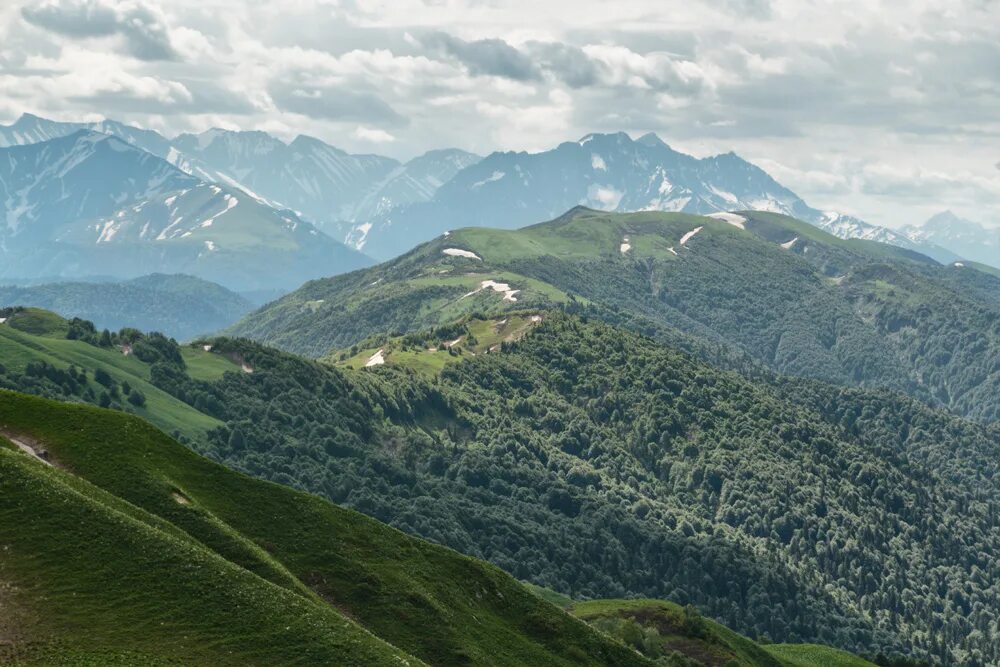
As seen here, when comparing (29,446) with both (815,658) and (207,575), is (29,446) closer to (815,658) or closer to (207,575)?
(207,575)

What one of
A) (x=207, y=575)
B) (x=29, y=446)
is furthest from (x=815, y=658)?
(x=29, y=446)

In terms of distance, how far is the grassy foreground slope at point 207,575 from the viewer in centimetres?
7481

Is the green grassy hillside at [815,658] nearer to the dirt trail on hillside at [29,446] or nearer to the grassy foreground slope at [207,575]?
the grassy foreground slope at [207,575]

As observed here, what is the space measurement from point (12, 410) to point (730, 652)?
102840 mm

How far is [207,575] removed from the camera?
81.2 m


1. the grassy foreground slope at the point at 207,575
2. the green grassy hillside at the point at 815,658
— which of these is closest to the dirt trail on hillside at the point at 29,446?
the grassy foreground slope at the point at 207,575

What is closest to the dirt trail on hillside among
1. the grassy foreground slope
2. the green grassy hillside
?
the grassy foreground slope

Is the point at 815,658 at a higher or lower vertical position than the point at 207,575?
lower

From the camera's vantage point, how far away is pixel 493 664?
9962 cm

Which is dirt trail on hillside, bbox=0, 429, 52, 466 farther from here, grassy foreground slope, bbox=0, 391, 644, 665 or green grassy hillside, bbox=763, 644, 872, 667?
green grassy hillside, bbox=763, 644, 872, 667

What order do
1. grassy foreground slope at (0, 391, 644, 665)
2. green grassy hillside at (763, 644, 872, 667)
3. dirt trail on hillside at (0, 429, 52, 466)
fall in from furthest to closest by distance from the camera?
1. green grassy hillside at (763, 644, 872, 667)
2. dirt trail on hillside at (0, 429, 52, 466)
3. grassy foreground slope at (0, 391, 644, 665)

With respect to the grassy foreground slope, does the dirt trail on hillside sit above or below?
above

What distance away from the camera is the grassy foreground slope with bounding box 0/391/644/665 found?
74.8 m

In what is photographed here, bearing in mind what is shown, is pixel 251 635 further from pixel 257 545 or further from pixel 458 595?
pixel 458 595
